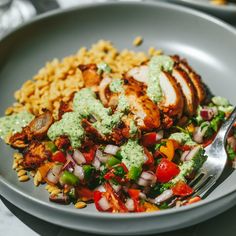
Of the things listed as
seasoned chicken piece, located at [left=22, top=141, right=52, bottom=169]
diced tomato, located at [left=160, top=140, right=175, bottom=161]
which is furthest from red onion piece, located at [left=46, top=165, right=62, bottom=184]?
diced tomato, located at [left=160, top=140, right=175, bottom=161]

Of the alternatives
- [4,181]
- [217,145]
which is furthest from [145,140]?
[4,181]

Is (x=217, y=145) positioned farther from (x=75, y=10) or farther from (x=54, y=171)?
(x=75, y=10)

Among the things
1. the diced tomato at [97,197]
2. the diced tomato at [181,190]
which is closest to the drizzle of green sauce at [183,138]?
the diced tomato at [181,190]

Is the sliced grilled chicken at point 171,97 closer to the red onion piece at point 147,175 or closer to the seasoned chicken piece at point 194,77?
the seasoned chicken piece at point 194,77

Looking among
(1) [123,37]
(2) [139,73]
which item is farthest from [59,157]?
(1) [123,37]

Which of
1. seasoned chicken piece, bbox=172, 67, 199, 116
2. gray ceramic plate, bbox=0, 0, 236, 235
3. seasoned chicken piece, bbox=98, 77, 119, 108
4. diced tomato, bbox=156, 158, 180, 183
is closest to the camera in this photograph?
diced tomato, bbox=156, 158, 180, 183

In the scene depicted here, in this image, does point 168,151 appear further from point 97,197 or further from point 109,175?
point 97,197

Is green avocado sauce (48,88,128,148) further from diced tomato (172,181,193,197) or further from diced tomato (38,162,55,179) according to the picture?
diced tomato (172,181,193,197)
